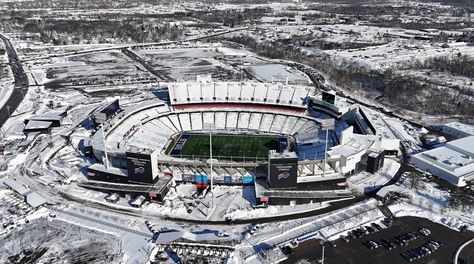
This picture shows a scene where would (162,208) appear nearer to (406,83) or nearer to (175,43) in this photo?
(406,83)

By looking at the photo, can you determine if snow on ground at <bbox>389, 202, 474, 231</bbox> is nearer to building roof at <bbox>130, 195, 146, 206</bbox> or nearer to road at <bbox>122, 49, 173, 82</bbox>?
building roof at <bbox>130, 195, 146, 206</bbox>

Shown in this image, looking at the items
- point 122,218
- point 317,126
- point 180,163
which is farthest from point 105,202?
point 317,126

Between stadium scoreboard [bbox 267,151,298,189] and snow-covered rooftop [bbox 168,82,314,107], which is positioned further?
snow-covered rooftop [bbox 168,82,314,107]

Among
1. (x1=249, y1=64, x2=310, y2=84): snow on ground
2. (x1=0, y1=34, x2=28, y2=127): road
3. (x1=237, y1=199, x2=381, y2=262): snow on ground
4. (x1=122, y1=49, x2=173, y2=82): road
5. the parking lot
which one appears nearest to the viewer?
the parking lot

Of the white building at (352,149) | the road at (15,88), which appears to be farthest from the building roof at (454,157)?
the road at (15,88)

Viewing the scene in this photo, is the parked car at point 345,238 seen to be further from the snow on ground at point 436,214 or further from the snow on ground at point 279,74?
the snow on ground at point 279,74

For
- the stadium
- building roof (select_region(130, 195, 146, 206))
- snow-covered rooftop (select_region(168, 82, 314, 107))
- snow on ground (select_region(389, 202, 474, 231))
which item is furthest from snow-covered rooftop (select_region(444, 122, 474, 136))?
building roof (select_region(130, 195, 146, 206))

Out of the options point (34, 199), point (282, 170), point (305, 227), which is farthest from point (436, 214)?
point (34, 199)
